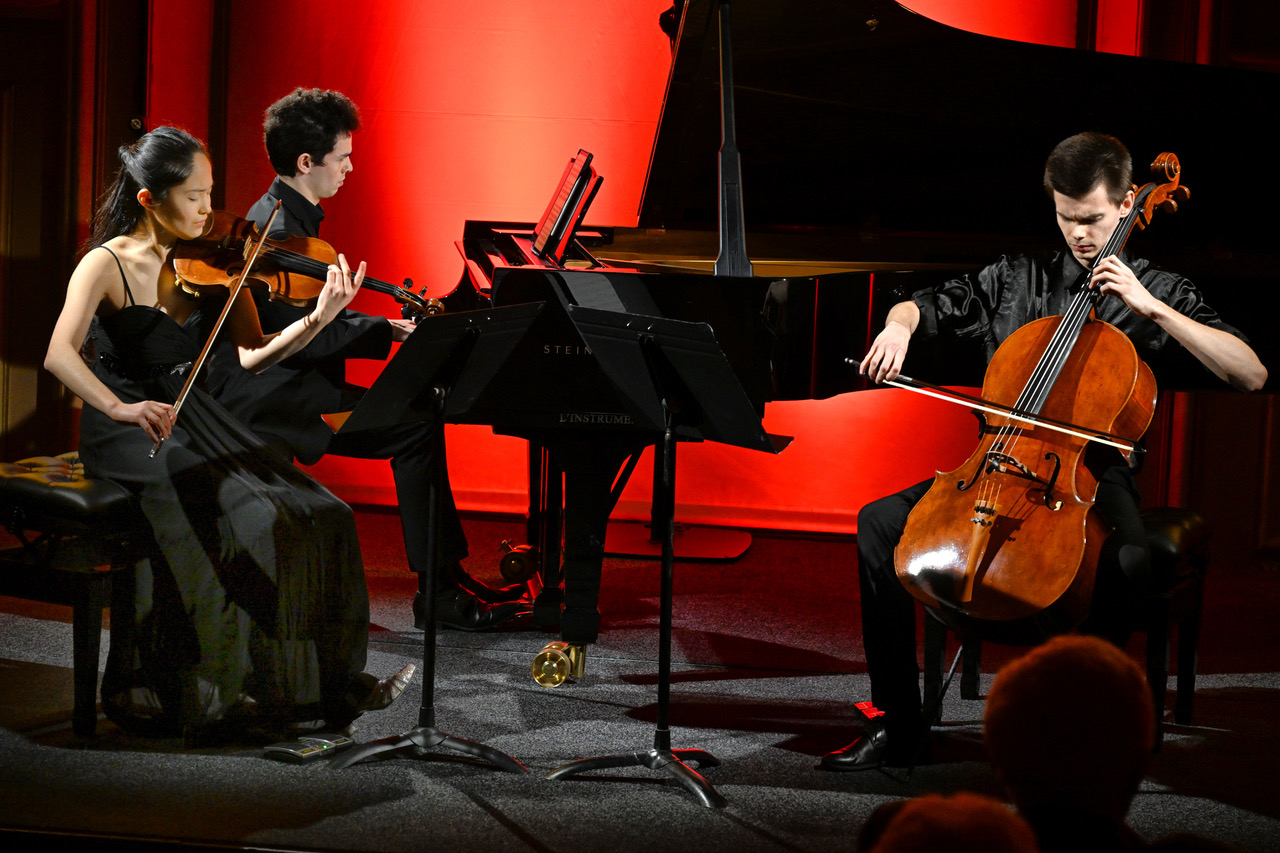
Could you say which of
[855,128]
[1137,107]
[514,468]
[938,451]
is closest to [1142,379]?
[1137,107]

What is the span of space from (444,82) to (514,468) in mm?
1741

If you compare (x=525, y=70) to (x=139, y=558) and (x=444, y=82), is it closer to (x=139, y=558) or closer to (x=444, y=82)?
(x=444, y=82)

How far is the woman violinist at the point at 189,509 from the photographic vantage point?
2.11 metres

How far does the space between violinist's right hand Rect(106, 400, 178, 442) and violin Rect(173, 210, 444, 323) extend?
0.91ft

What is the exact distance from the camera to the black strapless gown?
83.2 inches

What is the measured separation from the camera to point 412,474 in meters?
3.08

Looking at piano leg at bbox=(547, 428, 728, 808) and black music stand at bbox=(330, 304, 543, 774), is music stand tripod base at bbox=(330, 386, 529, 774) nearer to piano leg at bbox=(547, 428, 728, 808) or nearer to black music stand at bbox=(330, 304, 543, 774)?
black music stand at bbox=(330, 304, 543, 774)

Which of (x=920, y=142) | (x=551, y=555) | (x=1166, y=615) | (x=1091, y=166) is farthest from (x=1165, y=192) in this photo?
(x=551, y=555)

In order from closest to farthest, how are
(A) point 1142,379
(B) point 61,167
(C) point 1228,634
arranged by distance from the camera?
(A) point 1142,379
(C) point 1228,634
(B) point 61,167

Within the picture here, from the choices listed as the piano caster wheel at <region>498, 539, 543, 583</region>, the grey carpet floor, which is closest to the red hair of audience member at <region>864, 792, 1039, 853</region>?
the grey carpet floor

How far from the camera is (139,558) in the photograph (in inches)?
83.5

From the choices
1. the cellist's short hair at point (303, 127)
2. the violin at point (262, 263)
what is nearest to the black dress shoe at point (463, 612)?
the violin at point (262, 263)

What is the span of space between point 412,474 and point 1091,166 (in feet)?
6.14

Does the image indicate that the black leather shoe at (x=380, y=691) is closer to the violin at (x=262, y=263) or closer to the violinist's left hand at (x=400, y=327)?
the violin at (x=262, y=263)
